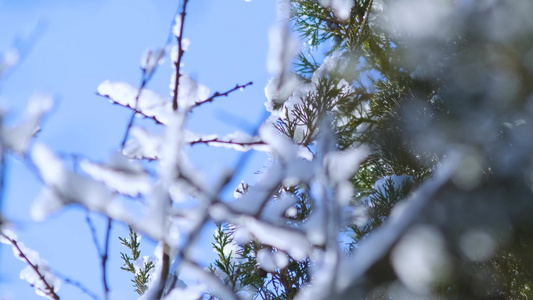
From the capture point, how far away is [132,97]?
1.00 meters

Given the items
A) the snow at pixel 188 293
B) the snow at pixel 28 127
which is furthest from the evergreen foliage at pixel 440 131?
the snow at pixel 28 127

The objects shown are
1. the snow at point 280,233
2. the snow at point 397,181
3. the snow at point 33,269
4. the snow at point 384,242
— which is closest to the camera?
the snow at point 384,242

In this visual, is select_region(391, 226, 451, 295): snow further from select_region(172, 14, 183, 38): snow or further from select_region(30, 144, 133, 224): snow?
select_region(172, 14, 183, 38): snow

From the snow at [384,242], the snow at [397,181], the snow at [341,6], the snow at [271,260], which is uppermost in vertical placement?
the snow at [341,6]

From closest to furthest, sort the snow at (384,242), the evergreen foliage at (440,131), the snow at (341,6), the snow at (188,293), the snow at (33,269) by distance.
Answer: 1. the snow at (384,242)
2. the snow at (188,293)
3. the snow at (33,269)
4. the evergreen foliage at (440,131)
5. the snow at (341,6)

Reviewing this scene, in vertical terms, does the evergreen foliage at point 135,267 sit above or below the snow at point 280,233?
above

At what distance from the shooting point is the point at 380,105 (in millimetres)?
1841

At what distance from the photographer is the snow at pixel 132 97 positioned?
3.29ft

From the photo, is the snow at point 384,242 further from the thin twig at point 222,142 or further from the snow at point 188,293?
the thin twig at point 222,142

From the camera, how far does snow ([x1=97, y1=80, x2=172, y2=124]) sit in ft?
3.29

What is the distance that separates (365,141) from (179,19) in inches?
41.3

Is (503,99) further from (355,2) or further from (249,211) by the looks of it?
(355,2)

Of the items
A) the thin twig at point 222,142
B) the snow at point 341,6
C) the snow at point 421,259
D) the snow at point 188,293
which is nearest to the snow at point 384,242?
the snow at point 421,259

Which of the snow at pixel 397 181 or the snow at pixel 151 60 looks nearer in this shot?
the snow at pixel 151 60
